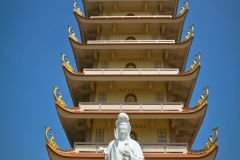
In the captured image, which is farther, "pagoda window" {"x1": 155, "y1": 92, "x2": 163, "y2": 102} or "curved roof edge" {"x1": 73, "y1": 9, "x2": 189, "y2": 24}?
"curved roof edge" {"x1": 73, "y1": 9, "x2": 189, "y2": 24}

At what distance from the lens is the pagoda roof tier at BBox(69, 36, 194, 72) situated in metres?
17.8

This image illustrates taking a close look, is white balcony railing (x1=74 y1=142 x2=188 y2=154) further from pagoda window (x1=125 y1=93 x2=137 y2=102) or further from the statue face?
the statue face

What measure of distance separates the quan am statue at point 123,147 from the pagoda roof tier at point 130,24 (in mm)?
13066

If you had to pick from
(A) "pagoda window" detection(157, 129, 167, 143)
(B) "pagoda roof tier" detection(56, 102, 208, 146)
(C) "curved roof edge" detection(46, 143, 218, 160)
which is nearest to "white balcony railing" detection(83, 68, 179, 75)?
(B) "pagoda roof tier" detection(56, 102, 208, 146)

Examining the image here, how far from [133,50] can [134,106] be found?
171 inches

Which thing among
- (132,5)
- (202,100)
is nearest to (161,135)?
(202,100)

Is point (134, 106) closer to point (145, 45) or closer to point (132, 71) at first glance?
point (132, 71)

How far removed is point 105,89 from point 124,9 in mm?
7049

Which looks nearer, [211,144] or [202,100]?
[211,144]

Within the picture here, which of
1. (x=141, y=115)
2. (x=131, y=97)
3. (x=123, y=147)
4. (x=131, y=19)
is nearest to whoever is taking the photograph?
A: (x=123, y=147)

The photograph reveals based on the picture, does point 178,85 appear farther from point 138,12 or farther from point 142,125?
point 138,12

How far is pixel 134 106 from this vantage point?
1537cm

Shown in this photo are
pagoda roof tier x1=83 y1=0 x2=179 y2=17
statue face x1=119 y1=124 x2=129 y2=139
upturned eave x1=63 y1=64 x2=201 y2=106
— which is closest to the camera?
statue face x1=119 y1=124 x2=129 y2=139

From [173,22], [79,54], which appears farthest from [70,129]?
[173,22]
